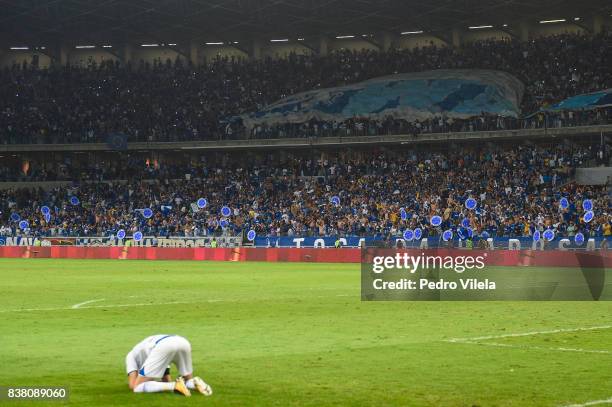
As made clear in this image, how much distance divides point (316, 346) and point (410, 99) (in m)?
59.4

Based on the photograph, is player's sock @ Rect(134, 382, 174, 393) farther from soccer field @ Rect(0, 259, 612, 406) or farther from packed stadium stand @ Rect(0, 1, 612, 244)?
packed stadium stand @ Rect(0, 1, 612, 244)

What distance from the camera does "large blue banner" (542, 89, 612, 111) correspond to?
67.2 m

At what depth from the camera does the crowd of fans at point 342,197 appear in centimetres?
5931

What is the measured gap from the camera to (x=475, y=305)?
83.2 ft

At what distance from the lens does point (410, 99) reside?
74.9 metres

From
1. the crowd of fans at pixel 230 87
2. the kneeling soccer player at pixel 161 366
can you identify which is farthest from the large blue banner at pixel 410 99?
the kneeling soccer player at pixel 161 366

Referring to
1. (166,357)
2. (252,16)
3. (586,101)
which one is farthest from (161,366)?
(252,16)

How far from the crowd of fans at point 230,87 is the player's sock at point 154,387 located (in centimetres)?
6229

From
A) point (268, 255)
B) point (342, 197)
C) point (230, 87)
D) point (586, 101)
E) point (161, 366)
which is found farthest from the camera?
→ point (230, 87)

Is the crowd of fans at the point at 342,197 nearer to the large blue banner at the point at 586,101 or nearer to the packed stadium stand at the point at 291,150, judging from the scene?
the packed stadium stand at the point at 291,150

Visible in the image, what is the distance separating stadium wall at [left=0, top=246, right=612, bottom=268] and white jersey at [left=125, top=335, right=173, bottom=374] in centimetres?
3245

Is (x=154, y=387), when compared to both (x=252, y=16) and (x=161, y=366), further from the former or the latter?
(x=252, y=16)

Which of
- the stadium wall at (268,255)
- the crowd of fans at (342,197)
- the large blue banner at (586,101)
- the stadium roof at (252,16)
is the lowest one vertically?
the stadium wall at (268,255)

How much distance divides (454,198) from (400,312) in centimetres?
4078
